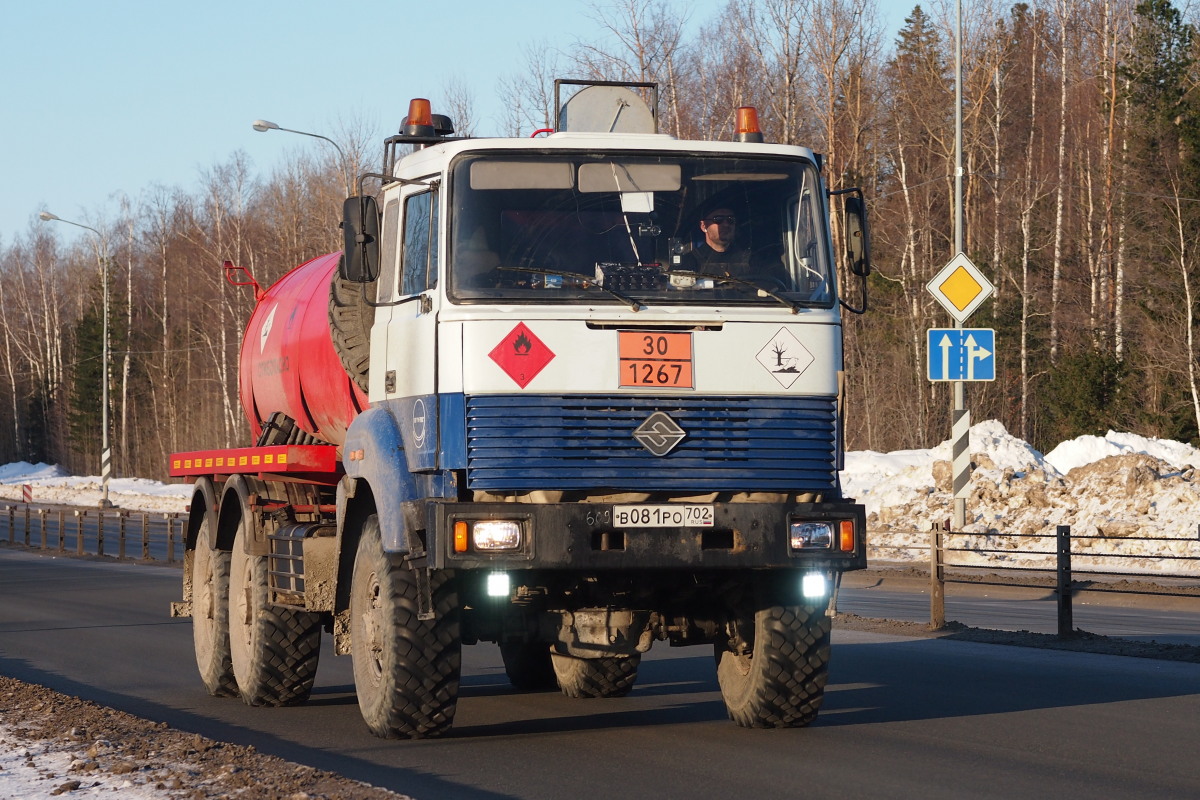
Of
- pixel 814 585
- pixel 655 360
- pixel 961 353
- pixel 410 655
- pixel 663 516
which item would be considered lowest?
pixel 410 655

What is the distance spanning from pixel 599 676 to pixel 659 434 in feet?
11.1

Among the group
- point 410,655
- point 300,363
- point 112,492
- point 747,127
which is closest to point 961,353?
point 300,363

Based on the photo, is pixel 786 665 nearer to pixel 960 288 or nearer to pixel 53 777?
pixel 53 777

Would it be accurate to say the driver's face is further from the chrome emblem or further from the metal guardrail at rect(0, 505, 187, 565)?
the metal guardrail at rect(0, 505, 187, 565)

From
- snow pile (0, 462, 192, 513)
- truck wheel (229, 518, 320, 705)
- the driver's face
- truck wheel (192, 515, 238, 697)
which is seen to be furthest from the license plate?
snow pile (0, 462, 192, 513)

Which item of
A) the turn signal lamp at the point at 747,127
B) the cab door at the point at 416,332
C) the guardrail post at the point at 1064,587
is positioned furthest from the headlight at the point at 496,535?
the guardrail post at the point at 1064,587

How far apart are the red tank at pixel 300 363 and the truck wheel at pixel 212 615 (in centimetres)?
113

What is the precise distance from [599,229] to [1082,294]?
145 feet

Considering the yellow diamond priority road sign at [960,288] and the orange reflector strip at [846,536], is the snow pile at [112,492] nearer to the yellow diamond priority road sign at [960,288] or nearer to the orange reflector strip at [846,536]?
the yellow diamond priority road sign at [960,288]

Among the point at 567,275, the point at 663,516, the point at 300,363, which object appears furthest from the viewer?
the point at 300,363

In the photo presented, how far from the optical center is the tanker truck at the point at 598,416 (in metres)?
8.30

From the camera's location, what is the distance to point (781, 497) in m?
8.62

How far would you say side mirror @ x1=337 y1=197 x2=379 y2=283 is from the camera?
926 cm

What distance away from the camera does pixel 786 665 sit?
9078 millimetres
